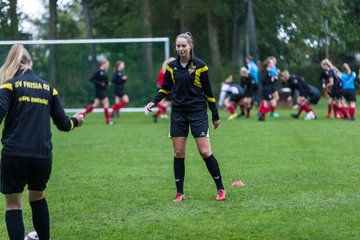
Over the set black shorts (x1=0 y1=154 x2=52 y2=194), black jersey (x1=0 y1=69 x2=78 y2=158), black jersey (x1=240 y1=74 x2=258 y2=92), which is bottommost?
black jersey (x1=240 y1=74 x2=258 y2=92)

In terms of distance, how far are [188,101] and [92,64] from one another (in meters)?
18.6

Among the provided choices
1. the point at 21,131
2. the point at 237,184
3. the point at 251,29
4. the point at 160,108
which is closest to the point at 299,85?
the point at 160,108

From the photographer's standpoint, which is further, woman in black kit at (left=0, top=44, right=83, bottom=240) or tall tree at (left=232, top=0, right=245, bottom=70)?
tall tree at (left=232, top=0, right=245, bottom=70)

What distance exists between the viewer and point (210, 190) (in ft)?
32.6

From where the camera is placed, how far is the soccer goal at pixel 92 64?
2671 centimetres

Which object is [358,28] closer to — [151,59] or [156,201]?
[151,59]

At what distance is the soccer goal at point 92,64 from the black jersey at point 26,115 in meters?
20.1

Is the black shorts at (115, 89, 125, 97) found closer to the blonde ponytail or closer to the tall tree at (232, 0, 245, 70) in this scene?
the tall tree at (232, 0, 245, 70)

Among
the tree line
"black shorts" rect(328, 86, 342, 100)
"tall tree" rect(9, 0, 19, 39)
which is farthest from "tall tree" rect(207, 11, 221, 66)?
"tall tree" rect(9, 0, 19, 39)

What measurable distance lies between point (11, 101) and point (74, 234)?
185 cm

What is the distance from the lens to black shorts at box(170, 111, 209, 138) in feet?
29.4

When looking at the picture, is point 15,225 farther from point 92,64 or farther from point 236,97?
point 92,64

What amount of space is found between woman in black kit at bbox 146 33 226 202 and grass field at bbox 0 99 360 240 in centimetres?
53

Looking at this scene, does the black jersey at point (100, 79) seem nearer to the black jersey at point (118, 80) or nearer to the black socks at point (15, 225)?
the black jersey at point (118, 80)
